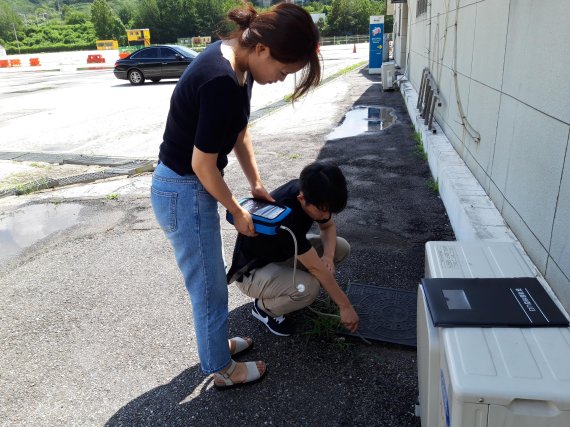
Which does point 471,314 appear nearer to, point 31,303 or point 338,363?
point 338,363

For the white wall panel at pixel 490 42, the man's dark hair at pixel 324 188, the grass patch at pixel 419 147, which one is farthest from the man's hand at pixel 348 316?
the grass patch at pixel 419 147

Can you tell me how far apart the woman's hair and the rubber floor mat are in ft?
5.27

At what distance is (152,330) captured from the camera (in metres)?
2.80

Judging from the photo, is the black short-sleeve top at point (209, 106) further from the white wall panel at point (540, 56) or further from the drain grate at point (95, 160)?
the drain grate at point (95, 160)

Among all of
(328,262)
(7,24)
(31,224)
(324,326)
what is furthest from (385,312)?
(7,24)

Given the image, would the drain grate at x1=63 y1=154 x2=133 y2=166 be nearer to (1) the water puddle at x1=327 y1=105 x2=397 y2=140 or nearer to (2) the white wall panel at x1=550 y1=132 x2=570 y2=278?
(1) the water puddle at x1=327 y1=105 x2=397 y2=140

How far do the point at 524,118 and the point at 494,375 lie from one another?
6.40ft

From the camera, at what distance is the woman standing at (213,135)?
163cm

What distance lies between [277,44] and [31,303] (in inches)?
106

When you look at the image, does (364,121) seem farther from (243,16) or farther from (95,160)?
(243,16)

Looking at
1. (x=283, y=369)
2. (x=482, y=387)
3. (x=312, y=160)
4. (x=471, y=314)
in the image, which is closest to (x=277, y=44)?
(x=471, y=314)

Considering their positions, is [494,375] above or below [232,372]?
above

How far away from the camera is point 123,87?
16828 millimetres

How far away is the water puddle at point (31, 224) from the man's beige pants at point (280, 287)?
2.69m
